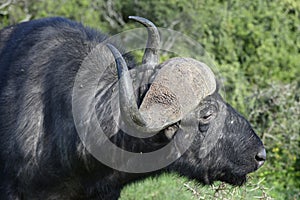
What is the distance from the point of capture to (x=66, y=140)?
15.7 feet

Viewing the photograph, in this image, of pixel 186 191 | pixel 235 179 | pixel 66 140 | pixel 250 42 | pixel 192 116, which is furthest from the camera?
pixel 250 42

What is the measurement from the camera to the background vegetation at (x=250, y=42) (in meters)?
8.38

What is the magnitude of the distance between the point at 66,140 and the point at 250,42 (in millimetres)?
6039

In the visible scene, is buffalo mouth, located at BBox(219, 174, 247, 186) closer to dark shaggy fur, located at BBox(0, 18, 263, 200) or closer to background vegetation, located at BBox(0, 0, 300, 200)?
dark shaggy fur, located at BBox(0, 18, 263, 200)

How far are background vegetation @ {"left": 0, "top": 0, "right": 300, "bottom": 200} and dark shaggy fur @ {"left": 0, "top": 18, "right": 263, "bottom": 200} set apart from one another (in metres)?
2.43

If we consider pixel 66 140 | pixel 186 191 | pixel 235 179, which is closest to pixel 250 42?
pixel 186 191

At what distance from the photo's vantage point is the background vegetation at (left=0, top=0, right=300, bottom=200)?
330 inches

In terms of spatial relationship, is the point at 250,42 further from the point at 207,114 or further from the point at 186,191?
the point at 207,114

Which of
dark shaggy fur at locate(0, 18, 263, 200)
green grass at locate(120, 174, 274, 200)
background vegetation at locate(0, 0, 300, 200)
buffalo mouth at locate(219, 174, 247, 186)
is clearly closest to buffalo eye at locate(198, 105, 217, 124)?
dark shaggy fur at locate(0, 18, 263, 200)

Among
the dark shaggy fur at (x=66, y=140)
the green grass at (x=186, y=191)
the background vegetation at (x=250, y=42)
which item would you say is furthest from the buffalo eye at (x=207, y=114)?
the background vegetation at (x=250, y=42)

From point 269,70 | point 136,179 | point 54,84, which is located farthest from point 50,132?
point 269,70

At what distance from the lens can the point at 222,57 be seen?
10.3m

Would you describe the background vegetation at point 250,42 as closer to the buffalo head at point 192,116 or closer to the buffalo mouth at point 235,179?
the buffalo mouth at point 235,179

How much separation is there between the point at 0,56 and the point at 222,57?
17.4ft
